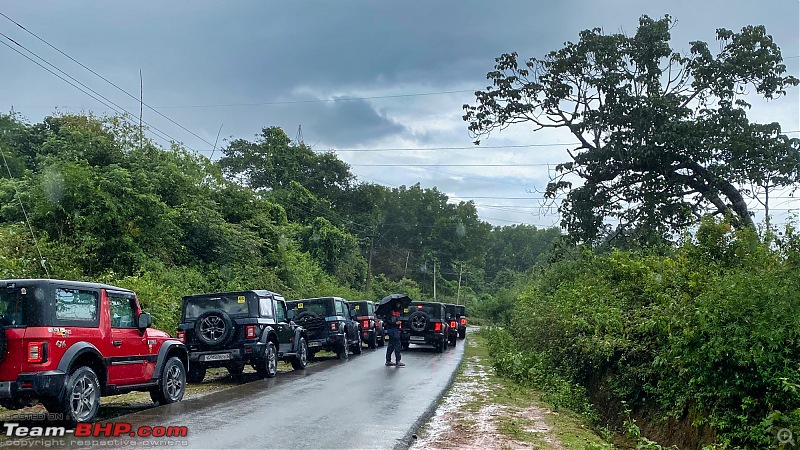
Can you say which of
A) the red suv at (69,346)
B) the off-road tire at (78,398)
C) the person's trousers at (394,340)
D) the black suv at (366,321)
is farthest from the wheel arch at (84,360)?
the black suv at (366,321)

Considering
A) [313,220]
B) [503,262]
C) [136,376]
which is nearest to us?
[136,376]

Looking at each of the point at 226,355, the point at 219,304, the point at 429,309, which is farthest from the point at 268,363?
the point at 429,309

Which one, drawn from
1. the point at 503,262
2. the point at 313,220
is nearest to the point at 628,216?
the point at 313,220

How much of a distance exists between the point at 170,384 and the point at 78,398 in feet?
8.36

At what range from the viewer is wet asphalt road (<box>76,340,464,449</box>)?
823 cm

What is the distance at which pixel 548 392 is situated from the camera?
14656 mm

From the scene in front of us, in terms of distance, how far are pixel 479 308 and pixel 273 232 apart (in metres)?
49.8

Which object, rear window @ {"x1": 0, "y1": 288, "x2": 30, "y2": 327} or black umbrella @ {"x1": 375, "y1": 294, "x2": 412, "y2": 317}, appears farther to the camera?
black umbrella @ {"x1": 375, "y1": 294, "x2": 412, "y2": 317}

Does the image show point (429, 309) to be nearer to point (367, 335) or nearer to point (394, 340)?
point (367, 335)

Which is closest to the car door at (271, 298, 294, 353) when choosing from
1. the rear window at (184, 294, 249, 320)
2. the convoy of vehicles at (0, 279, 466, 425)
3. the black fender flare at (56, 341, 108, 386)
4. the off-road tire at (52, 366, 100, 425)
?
the convoy of vehicles at (0, 279, 466, 425)

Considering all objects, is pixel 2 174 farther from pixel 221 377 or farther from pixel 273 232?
pixel 221 377

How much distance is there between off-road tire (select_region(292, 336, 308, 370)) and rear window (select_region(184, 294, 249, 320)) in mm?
3151

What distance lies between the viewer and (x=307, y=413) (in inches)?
411

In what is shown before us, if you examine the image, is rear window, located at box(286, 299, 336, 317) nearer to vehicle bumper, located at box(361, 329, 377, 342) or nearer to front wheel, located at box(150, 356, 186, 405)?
vehicle bumper, located at box(361, 329, 377, 342)
